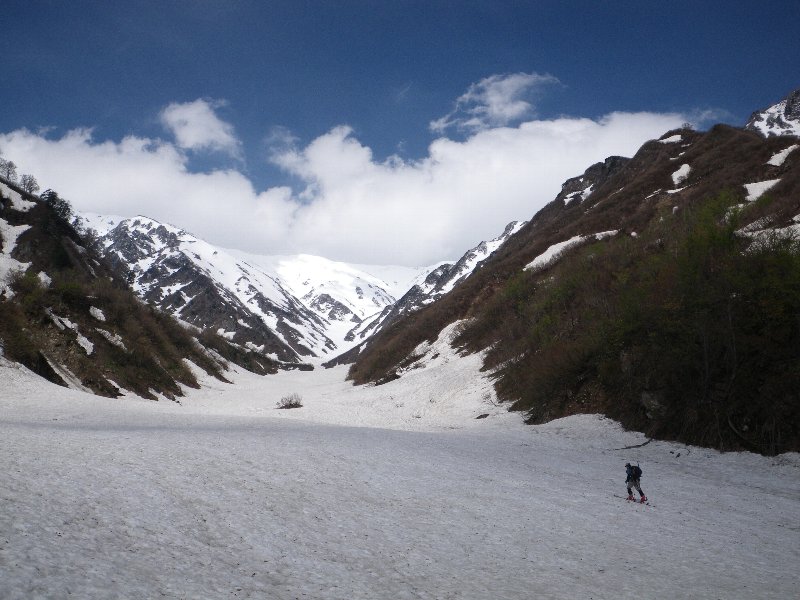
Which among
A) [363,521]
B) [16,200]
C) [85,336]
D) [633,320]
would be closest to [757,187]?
[633,320]

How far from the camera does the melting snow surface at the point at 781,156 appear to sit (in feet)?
164

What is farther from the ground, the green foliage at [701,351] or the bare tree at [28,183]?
the bare tree at [28,183]

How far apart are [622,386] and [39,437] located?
2221cm

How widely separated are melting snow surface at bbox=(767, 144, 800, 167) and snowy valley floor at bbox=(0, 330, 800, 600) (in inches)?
1933

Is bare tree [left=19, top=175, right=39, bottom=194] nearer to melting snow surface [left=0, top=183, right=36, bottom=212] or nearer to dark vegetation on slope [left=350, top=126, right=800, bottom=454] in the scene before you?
melting snow surface [left=0, top=183, right=36, bottom=212]

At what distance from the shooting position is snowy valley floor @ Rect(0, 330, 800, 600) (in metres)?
Result: 5.31

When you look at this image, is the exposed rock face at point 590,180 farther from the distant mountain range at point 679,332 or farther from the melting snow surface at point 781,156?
the distant mountain range at point 679,332

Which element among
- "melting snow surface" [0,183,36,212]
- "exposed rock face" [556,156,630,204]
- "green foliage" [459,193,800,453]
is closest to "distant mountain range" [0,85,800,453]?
"green foliage" [459,193,800,453]

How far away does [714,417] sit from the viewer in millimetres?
18094

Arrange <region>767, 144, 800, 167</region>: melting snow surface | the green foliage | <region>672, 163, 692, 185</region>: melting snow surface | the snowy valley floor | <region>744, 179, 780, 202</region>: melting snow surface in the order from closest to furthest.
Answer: the snowy valley floor, the green foliage, <region>744, 179, 780, 202</region>: melting snow surface, <region>767, 144, 800, 167</region>: melting snow surface, <region>672, 163, 692, 185</region>: melting snow surface

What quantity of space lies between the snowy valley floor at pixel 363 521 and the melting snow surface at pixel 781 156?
4909cm

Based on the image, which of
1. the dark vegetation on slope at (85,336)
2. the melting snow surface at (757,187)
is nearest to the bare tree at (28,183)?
the dark vegetation on slope at (85,336)

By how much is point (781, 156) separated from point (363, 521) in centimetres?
6401

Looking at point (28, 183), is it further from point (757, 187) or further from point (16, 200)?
point (757, 187)
